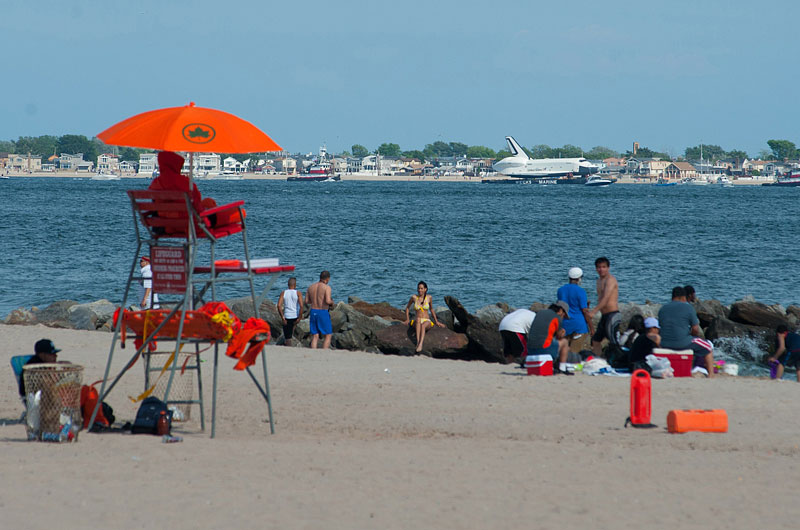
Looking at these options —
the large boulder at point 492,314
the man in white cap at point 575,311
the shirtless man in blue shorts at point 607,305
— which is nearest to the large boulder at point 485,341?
the man in white cap at point 575,311

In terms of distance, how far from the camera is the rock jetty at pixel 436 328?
15.2 metres

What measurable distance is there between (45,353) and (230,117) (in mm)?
2629

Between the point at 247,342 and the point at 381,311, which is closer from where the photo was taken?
the point at 247,342

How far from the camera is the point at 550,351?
11.8 metres

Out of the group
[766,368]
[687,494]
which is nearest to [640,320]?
[766,368]

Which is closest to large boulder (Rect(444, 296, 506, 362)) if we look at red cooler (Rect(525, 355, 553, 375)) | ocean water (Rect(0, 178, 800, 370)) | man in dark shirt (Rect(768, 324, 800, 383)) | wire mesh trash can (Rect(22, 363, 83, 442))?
red cooler (Rect(525, 355, 553, 375))

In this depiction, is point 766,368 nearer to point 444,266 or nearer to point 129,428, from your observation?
point 129,428

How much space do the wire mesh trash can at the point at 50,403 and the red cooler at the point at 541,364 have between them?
18.9 feet

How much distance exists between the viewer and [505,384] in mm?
11219

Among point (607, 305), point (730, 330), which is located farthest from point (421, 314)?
point (730, 330)

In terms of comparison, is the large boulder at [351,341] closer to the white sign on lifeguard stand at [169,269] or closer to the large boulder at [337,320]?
the large boulder at [337,320]

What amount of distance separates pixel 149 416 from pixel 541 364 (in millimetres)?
5166

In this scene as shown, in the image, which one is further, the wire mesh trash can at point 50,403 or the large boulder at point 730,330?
the large boulder at point 730,330

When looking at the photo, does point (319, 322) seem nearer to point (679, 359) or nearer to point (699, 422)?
point (679, 359)
